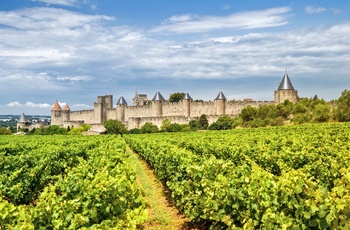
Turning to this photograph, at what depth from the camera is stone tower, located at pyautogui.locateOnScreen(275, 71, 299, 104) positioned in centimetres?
5628

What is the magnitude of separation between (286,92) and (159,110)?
23097 millimetres

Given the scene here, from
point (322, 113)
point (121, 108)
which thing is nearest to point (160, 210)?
point (322, 113)

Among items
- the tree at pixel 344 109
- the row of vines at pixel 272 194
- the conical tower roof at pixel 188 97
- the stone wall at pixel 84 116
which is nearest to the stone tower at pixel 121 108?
the stone wall at pixel 84 116

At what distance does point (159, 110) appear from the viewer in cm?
6988

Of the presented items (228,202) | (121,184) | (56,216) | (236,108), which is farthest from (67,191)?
(236,108)


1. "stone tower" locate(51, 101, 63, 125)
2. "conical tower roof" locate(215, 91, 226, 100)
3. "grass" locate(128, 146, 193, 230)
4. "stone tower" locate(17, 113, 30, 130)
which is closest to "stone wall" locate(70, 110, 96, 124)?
"stone tower" locate(51, 101, 63, 125)

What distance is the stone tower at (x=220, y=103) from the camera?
65000 mm

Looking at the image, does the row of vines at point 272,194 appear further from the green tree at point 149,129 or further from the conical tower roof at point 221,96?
the conical tower roof at point 221,96

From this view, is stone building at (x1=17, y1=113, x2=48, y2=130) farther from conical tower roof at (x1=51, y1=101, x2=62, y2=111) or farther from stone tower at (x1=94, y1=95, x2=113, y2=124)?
stone tower at (x1=94, y1=95, x2=113, y2=124)

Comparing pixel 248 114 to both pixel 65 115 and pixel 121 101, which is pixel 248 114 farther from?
pixel 65 115

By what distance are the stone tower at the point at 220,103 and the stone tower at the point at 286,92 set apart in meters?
10.2

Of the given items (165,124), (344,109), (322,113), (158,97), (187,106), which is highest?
(158,97)

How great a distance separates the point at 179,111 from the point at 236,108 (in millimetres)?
10147

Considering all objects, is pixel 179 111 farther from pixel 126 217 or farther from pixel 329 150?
pixel 126 217
